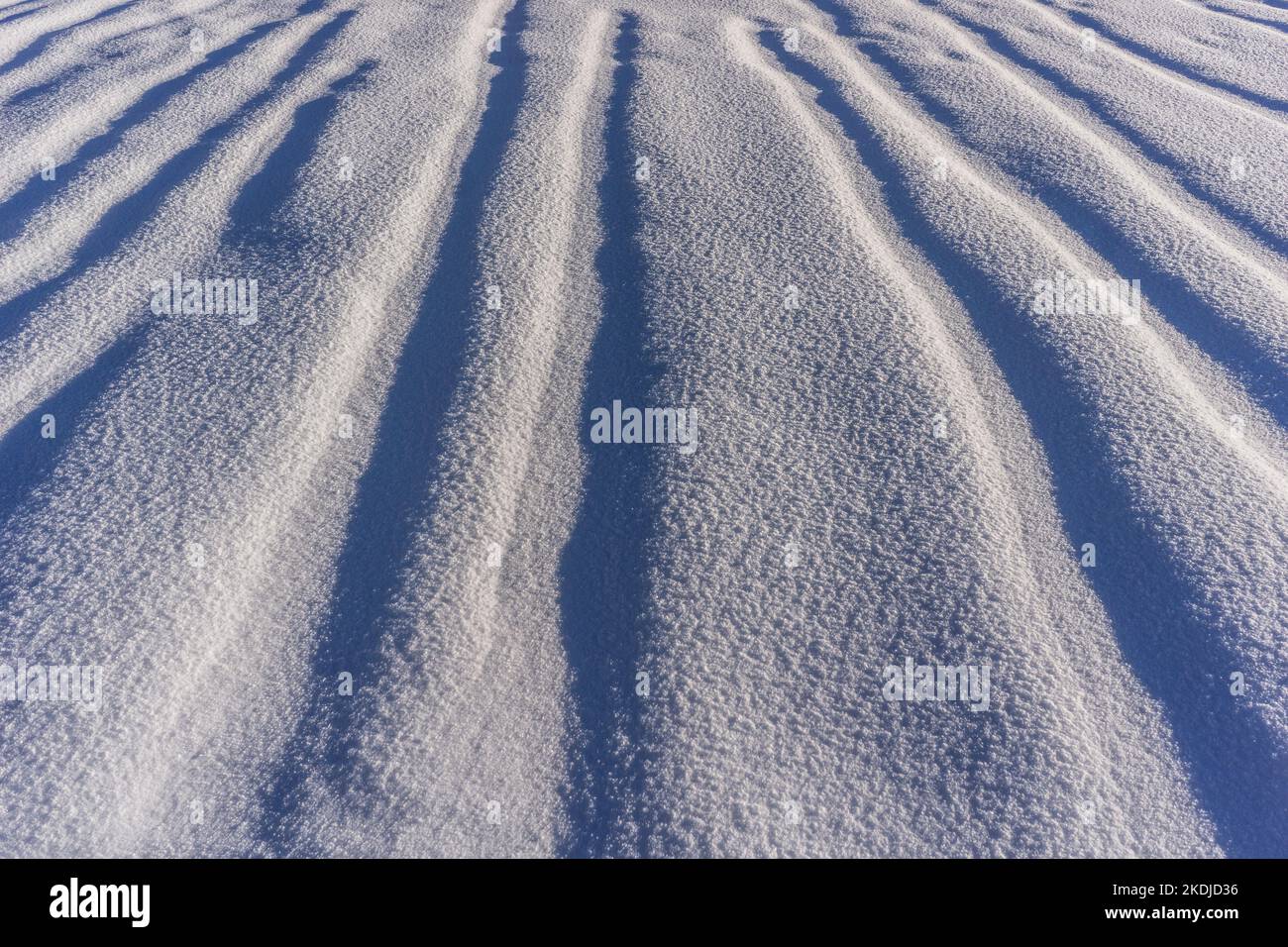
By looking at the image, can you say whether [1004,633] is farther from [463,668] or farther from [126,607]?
[126,607]

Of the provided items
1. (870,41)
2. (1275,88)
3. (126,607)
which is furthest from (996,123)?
(126,607)

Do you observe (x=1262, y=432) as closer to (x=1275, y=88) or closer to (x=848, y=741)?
(x=848, y=741)

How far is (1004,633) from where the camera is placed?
1555mm

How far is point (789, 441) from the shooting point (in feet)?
6.34

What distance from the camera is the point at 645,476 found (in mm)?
1874

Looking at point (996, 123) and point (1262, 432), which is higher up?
point (996, 123)

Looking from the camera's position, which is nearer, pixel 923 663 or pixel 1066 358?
pixel 923 663

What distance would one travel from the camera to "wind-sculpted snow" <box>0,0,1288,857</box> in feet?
4.55

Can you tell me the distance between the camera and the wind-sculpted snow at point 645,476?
4.55 ft

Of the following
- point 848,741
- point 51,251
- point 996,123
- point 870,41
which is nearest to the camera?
point 848,741

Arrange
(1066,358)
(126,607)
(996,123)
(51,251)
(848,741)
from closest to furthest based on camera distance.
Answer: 1. (848,741)
2. (126,607)
3. (1066,358)
4. (51,251)
5. (996,123)

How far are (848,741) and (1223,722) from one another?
2.04 feet

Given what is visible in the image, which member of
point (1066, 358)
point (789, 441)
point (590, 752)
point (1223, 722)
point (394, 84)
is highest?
point (394, 84)

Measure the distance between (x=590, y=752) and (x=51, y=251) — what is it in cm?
241
